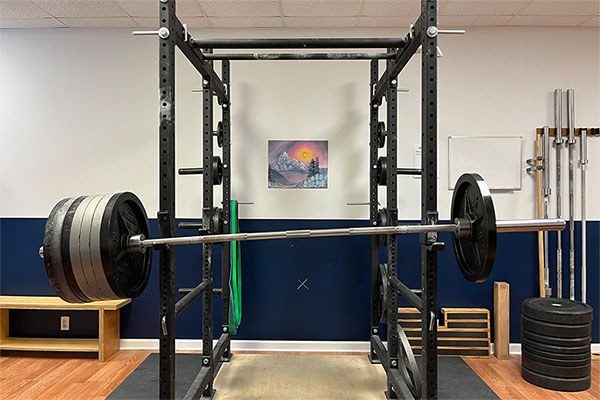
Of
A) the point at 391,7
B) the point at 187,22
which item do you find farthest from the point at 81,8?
the point at 391,7

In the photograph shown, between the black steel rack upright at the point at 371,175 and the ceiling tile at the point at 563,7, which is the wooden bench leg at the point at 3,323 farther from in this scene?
the ceiling tile at the point at 563,7

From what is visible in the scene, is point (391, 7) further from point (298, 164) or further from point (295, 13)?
point (298, 164)

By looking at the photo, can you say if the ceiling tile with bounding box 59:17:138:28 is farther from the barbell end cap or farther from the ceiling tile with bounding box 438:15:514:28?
the ceiling tile with bounding box 438:15:514:28

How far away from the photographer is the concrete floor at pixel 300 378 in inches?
113

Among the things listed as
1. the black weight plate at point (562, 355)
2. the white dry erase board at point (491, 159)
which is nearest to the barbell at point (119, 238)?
the black weight plate at point (562, 355)

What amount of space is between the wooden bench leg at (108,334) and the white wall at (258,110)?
2.99ft

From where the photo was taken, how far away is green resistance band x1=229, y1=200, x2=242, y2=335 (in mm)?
3316

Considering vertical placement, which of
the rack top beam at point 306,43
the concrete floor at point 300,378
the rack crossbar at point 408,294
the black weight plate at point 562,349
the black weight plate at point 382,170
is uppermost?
the rack top beam at point 306,43

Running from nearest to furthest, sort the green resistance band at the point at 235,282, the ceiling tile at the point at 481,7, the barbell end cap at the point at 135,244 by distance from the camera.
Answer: the barbell end cap at the point at 135,244 → the ceiling tile at the point at 481,7 → the green resistance band at the point at 235,282

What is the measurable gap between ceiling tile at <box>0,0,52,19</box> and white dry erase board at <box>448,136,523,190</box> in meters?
3.42

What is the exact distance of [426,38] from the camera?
198 cm

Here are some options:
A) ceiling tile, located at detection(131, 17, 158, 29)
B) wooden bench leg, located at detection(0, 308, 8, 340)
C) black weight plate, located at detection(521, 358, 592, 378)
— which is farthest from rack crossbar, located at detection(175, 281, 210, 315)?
black weight plate, located at detection(521, 358, 592, 378)

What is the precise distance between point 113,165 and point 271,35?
1.74 meters

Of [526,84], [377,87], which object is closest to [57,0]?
[377,87]
